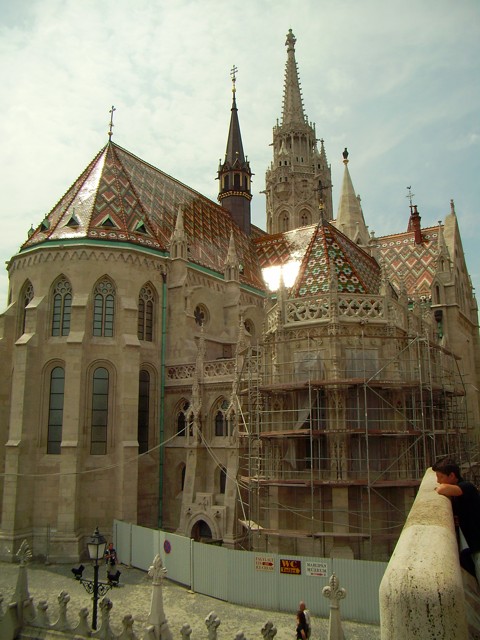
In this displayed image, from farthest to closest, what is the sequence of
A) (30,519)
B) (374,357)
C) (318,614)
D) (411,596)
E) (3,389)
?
1. (3,389)
2. (30,519)
3. (374,357)
4. (318,614)
5. (411,596)

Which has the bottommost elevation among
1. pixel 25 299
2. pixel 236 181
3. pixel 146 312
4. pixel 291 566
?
pixel 291 566

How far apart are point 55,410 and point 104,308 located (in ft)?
16.0

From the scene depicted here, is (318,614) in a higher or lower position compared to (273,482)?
lower

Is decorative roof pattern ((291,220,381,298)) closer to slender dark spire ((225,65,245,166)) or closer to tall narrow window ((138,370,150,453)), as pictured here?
tall narrow window ((138,370,150,453))

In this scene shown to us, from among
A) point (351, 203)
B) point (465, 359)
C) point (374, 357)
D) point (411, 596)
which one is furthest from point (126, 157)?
point (411, 596)

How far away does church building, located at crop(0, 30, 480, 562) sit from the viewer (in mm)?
17859

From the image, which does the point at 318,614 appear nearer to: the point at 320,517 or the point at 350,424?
the point at 320,517

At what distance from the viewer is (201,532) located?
22781 millimetres

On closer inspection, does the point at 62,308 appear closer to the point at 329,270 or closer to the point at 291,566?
the point at 329,270

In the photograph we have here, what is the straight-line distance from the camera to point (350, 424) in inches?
709

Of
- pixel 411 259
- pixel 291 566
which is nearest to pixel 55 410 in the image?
pixel 291 566

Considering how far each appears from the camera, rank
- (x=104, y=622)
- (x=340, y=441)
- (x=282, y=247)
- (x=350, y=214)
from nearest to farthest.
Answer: (x=104, y=622) < (x=340, y=441) < (x=282, y=247) < (x=350, y=214)

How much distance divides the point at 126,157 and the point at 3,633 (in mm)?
24898

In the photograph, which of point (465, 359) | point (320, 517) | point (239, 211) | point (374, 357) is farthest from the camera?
point (239, 211)
